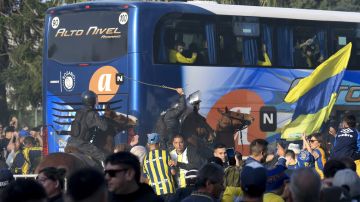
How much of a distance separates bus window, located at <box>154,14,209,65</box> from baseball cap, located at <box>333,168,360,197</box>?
11.8 m

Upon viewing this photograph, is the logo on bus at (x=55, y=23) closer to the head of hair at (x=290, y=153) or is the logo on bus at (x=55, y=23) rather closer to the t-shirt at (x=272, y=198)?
the head of hair at (x=290, y=153)

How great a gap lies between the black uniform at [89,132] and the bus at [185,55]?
823mm

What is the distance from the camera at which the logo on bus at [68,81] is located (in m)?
21.6

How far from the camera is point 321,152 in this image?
19047 millimetres

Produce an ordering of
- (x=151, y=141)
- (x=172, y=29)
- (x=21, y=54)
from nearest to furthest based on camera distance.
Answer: (x=151, y=141) < (x=172, y=29) < (x=21, y=54)

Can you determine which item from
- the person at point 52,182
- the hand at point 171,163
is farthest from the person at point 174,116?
the person at point 52,182

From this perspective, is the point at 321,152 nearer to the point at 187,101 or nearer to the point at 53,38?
the point at 187,101

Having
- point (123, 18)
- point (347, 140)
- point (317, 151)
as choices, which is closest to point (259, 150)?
point (347, 140)

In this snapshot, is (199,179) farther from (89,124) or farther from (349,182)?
(89,124)

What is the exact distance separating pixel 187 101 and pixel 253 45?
2.19 metres

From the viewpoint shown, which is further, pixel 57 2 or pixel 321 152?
pixel 57 2

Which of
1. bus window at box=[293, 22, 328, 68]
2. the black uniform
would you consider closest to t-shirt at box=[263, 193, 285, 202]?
the black uniform

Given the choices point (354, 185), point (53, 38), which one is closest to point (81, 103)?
point (53, 38)

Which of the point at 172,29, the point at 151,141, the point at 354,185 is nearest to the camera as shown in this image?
the point at 354,185
